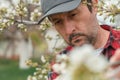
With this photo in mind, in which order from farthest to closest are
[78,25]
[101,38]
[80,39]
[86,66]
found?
[101,38] → [78,25] → [80,39] → [86,66]

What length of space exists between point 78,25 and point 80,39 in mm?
139

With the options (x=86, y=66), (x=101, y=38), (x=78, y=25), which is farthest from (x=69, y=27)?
(x=86, y=66)

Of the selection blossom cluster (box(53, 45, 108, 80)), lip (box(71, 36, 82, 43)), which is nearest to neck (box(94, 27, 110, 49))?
lip (box(71, 36, 82, 43))

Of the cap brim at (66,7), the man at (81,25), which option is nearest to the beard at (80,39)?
the man at (81,25)

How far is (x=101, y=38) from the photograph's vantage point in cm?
279

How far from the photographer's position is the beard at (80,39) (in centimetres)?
257

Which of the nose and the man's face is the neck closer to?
the man's face

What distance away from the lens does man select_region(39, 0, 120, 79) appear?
2643mm

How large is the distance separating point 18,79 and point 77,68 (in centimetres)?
1470

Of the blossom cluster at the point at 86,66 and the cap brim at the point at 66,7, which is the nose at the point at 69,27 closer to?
the cap brim at the point at 66,7

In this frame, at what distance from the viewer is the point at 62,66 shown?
2.71ft

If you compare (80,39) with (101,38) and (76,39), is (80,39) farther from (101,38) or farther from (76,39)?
(101,38)

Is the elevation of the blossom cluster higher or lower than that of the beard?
lower

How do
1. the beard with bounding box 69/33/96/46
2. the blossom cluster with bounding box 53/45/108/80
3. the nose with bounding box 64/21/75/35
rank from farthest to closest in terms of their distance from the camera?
the nose with bounding box 64/21/75/35, the beard with bounding box 69/33/96/46, the blossom cluster with bounding box 53/45/108/80
